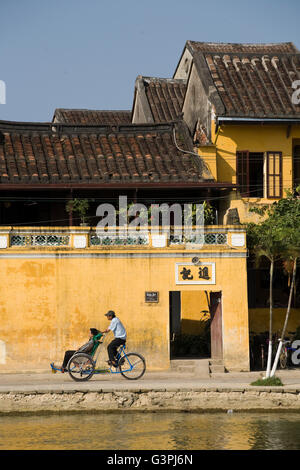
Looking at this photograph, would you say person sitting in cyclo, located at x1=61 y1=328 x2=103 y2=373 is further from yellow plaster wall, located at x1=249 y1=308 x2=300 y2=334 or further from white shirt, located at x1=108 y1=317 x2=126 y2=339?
yellow plaster wall, located at x1=249 y1=308 x2=300 y2=334

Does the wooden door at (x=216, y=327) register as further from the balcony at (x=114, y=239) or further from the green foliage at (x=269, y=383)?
the green foliage at (x=269, y=383)

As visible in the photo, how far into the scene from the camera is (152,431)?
16375 mm

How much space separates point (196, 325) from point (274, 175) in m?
5.81

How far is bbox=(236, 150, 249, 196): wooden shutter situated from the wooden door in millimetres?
5362

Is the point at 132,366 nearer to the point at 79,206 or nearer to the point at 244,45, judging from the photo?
the point at 79,206

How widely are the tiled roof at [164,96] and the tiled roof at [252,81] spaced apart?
173 inches

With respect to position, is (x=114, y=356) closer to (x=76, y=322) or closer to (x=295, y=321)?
(x=76, y=322)

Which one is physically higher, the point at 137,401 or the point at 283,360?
the point at 283,360

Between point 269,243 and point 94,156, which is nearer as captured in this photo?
point 269,243

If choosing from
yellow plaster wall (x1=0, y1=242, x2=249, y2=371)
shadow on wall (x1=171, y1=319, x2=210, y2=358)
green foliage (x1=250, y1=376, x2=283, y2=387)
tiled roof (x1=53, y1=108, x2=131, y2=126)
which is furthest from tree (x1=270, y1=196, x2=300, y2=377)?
tiled roof (x1=53, y1=108, x2=131, y2=126)

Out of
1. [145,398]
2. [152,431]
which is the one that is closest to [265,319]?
[145,398]

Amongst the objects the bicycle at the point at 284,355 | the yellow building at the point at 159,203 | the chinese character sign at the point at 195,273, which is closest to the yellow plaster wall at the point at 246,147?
the yellow building at the point at 159,203
